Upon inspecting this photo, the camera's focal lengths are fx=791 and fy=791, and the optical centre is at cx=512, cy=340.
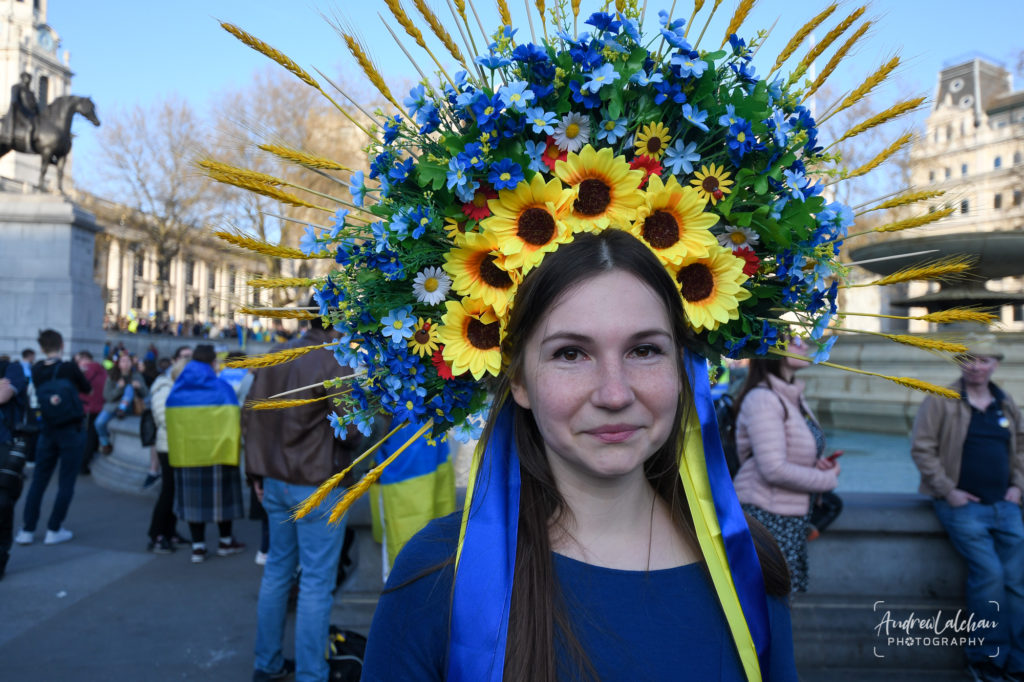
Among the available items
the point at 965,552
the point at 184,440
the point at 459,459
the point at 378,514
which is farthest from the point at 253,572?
the point at 965,552

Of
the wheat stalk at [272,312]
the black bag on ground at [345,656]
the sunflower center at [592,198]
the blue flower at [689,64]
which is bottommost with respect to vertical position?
the black bag on ground at [345,656]

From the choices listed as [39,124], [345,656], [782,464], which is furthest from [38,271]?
[782,464]

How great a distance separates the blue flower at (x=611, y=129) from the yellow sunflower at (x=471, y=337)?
46cm

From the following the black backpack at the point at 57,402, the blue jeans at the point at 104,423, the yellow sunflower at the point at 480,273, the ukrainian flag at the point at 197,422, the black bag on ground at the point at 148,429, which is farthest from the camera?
the blue jeans at the point at 104,423

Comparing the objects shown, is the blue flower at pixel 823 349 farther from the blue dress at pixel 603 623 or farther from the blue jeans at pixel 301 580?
the blue jeans at pixel 301 580

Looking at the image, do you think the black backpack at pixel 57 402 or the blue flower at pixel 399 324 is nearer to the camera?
the blue flower at pixel 399 324

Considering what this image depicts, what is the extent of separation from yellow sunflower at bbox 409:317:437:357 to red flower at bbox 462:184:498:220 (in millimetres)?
296

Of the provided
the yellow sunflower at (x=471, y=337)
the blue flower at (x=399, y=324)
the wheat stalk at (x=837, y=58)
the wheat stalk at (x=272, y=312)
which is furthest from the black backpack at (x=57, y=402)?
the wheat stalk at (x=837, y=58)

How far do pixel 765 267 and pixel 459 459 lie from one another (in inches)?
253

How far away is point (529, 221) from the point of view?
172cm

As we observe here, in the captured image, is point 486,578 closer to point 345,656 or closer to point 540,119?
point 540,119

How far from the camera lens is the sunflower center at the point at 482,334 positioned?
1846 millimetres

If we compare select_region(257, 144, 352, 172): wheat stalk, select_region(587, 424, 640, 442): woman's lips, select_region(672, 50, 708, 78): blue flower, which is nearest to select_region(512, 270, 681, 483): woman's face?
select_region(587, 424, 640, 442): woman's lips

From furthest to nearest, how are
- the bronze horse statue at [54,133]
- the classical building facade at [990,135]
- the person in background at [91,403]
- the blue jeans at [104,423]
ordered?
the classical building facade at [990,135] < the bronze horse statue at [54,133] < the blue jeans at [104,423] < the person in background at [91,403]
